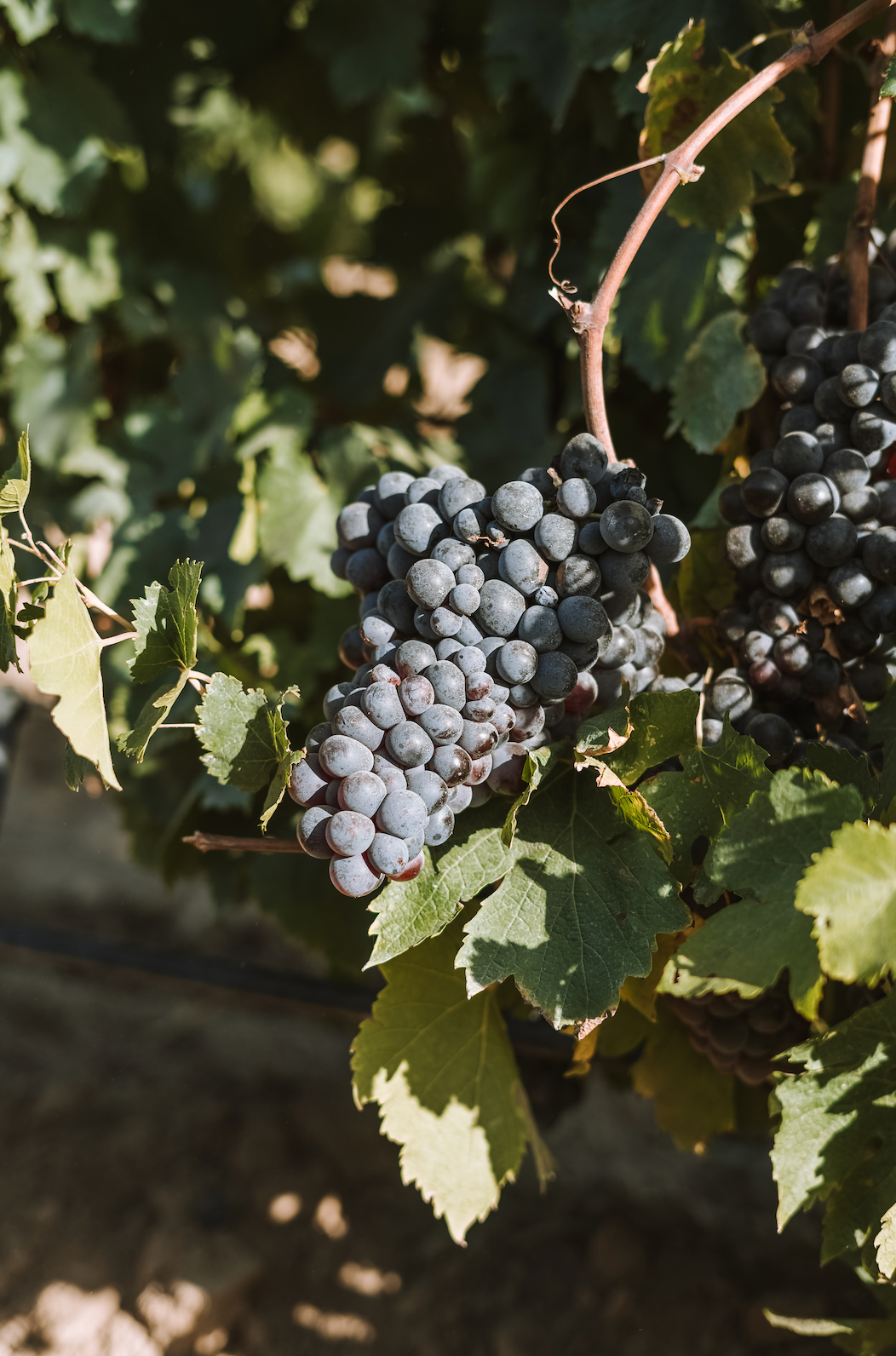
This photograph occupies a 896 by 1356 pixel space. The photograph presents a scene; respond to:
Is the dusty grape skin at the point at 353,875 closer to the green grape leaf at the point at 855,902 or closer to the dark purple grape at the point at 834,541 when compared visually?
the green grape leaf at the point at 855,902

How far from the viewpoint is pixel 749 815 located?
55cm

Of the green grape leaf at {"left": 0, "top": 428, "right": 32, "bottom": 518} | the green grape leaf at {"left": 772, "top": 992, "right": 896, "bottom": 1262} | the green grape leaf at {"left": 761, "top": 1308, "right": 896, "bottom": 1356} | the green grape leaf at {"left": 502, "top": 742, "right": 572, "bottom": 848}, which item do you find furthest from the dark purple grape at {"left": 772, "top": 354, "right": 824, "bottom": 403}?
the green grape leaf at {"left": 761, "top": 1308, "right": 896, "bottom": 1356}

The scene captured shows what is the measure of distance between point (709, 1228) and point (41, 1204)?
0.82 metres

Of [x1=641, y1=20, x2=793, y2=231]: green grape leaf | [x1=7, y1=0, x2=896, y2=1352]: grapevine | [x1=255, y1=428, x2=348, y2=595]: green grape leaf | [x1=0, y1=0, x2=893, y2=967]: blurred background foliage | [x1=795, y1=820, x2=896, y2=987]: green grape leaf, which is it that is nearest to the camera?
[x1=795, y1=820, x2=896, y2=987]: green grape leaf

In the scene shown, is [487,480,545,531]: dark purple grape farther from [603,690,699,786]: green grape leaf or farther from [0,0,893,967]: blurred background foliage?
[0,0,893,967]: blurred background foliage

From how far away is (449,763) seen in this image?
0.55 meters

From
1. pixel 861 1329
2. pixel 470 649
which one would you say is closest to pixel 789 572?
pixel 470 649

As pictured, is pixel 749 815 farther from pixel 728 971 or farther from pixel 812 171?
pixel 812 171

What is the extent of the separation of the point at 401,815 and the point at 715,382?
45 centimetres

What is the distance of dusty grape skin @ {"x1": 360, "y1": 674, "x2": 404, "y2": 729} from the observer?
55cm

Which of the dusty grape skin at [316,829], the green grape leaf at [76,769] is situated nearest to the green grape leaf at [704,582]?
the dusty grape skin at [316,829]

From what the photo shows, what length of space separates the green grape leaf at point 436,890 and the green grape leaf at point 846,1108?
0.22 m

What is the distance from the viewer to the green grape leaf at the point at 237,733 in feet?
1.96

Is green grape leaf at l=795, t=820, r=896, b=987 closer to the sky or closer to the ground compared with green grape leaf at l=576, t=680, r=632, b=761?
closer to the sky
